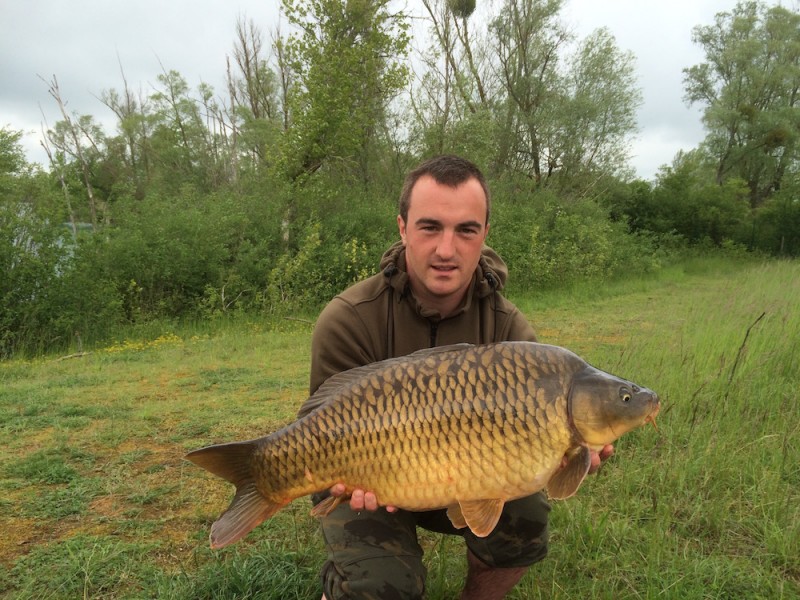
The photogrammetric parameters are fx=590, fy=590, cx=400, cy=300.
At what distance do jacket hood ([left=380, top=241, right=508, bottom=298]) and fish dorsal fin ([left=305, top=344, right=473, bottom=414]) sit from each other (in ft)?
1.22

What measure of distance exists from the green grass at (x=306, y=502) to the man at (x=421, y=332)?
262mm

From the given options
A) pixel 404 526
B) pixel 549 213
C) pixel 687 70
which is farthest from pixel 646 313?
pixel 687 70

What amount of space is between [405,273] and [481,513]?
733 mm

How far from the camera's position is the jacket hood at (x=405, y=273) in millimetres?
1763

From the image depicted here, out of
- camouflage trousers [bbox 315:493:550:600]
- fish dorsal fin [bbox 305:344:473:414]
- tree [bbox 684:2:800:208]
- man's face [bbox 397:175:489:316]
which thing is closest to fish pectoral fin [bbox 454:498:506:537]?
camouflage trousers [bbox 315:493:550:600]

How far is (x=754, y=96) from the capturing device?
2039cm

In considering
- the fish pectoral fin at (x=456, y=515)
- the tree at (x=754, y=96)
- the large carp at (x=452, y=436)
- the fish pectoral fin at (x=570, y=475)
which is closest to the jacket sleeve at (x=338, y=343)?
the large carp at (x=452, y=436)

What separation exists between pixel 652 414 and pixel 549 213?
12.4 metres

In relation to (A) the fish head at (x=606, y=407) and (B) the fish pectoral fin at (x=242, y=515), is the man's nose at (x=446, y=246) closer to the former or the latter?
(A) the fish head at (x=606, y=407)

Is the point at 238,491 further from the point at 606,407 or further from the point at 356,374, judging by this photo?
the point at 606,407

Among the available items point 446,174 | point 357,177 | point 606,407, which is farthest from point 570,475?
point 357,177

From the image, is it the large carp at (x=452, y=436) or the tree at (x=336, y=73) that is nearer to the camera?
the large carp at (x=452, y=436)

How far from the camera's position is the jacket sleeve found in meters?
1.68

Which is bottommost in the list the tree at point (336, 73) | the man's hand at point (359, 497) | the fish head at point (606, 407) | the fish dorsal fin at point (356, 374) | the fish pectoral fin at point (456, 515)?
the fish pectoral fin at point (456, 515)
